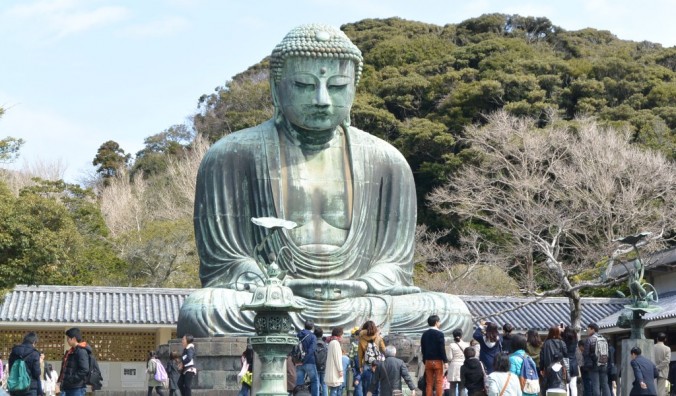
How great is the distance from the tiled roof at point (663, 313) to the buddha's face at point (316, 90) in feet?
36.2

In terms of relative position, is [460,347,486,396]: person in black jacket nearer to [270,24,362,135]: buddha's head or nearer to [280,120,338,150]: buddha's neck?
[270,24,362,135]: buddha's head

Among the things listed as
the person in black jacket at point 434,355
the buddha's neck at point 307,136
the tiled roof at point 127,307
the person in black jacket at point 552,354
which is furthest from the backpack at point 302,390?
the tiled roof at point 127,307

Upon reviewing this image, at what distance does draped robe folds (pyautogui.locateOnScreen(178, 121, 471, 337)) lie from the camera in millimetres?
15648

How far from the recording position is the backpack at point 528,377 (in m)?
10.7

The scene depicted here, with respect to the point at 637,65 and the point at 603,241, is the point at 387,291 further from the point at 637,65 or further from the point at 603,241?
the point at 637,65

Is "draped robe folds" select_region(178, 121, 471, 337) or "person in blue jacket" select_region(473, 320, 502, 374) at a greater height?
"draped robe folds" select_region(178, 121, 471, 337)

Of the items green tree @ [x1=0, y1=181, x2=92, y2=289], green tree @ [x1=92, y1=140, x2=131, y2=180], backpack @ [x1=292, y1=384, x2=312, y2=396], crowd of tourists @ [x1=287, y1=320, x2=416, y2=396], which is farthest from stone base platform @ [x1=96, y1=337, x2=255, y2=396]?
green tree @ [x1=92, y1=140, x2=131, y2=180]

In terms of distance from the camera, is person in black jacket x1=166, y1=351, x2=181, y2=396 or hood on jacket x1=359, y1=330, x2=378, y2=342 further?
person in black jacket x1=166, y1=351, x2=181, y2=396

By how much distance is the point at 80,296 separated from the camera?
29.0 meters

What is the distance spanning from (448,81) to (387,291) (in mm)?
30794

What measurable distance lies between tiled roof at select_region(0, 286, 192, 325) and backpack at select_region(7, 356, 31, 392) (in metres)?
15.3

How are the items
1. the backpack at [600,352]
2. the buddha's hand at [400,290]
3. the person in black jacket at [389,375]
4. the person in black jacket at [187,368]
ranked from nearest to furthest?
the person in black jacket at [389,375] → the person in black jacket at [187,368] → the backpack at [600,352] → the buddha's hand at [400,290]

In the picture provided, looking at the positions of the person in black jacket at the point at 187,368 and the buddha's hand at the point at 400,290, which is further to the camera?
the buddha's hand at the point at 400,290

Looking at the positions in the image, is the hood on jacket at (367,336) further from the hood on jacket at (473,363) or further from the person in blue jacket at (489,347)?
the person in blue jacket at (489,347)
